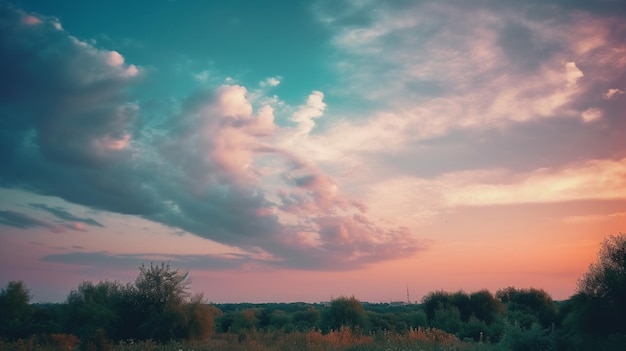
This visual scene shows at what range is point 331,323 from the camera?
119ft

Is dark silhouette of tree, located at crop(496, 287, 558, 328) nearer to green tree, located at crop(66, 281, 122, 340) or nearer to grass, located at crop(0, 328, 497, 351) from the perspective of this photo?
grass, located at crop(0, 328, 497, 351)

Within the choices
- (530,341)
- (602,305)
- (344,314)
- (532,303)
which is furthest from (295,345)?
(532,303)

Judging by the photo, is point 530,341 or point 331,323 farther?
point 331,323

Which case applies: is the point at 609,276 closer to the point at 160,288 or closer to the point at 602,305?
the point at 602,305

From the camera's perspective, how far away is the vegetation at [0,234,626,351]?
17281mm

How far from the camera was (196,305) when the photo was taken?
2544 cm

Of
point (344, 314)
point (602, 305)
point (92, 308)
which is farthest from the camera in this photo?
point (344, 314)

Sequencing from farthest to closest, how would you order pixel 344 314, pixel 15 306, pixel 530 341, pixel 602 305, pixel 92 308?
pixel 15 306 → pixel 344 314 → pixel 92 308 → pixel 602 305 → pixel 530 341

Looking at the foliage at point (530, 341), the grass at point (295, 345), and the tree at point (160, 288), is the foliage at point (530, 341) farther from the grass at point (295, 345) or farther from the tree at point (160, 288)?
the tree at point (160, 288)

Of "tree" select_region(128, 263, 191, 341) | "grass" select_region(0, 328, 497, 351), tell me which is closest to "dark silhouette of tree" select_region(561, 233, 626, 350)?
"grass" select_region(0, 328, 497, 351)

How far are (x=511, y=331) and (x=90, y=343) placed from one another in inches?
656

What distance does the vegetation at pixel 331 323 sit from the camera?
17281 millimetres

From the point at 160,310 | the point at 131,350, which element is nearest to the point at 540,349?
the point at 131,350

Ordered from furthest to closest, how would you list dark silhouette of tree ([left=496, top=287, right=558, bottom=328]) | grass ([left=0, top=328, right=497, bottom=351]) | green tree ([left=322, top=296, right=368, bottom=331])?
dark silhouette of tree ([left=496, top=287, right=558, bottom=328]) → green tree ([left=322, top=296, right=368, bottom=331]) → grass ([left=0, top=328, right=497, bottom=351])
